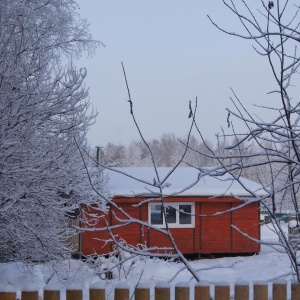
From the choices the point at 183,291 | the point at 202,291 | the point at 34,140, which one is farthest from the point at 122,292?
the point at 34,140

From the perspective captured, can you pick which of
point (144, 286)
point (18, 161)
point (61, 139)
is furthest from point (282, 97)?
point (61, 139)

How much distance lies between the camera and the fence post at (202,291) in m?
3.49

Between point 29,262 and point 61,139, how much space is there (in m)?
2.76

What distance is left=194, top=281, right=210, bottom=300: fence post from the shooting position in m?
3.49

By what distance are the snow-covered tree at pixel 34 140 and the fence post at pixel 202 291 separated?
6660 mm

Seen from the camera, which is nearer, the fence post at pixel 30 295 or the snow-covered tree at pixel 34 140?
the fence post at pixel 30 295

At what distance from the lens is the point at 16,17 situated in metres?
12.4

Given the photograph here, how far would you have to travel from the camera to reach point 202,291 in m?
3.51

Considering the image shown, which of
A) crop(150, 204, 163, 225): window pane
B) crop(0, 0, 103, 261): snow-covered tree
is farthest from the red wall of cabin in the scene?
crop(0, 0, 103, 261): snow-covered tree

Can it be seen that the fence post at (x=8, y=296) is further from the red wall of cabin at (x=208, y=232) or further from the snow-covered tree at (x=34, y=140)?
the red wall of cabin at (x=208, y=232)

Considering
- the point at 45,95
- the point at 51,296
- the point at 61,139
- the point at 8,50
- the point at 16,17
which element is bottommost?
the point at 51,296

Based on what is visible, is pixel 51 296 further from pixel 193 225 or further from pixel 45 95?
pixel 193 225

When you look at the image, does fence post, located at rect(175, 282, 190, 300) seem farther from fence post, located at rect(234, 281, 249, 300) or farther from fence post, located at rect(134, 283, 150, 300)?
fence post, located at rect(234, 281, 249, 300)

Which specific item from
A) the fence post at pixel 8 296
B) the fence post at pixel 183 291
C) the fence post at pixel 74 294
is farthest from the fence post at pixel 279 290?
the fence post at pixel 8 296
